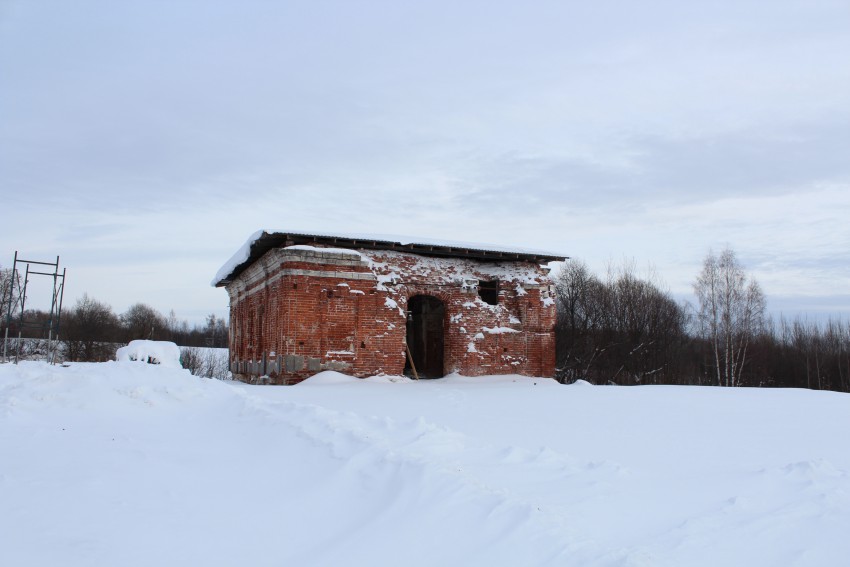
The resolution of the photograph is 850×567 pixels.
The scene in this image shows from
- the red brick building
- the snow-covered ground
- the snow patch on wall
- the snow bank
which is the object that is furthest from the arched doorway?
the snow-covered ground

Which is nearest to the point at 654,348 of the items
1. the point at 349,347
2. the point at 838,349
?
the point at 838,349

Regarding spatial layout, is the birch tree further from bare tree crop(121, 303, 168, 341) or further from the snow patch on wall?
bare tree crop(121, 303, 168, 341)

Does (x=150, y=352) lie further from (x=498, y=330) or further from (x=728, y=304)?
(x=728, y=304)

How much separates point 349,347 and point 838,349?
3995 cm

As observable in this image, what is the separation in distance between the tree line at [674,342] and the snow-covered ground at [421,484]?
23047mm

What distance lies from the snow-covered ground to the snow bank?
22.3ft

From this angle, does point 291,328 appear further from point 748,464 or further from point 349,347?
point 748,464

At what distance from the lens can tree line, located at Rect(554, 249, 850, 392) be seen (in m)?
30.6

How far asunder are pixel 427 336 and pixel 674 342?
2163 centimetres

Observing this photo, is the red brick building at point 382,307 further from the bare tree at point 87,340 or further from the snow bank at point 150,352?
the bare tree at point 87,340

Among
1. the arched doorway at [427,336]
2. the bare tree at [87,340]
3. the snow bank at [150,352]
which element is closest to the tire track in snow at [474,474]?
the snow bank at [150,352]

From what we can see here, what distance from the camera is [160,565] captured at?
436 cm

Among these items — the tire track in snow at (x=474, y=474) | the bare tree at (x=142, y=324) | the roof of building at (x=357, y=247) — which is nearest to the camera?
the tire track in snow at (x=474, y=474)

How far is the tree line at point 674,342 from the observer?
3061cm
